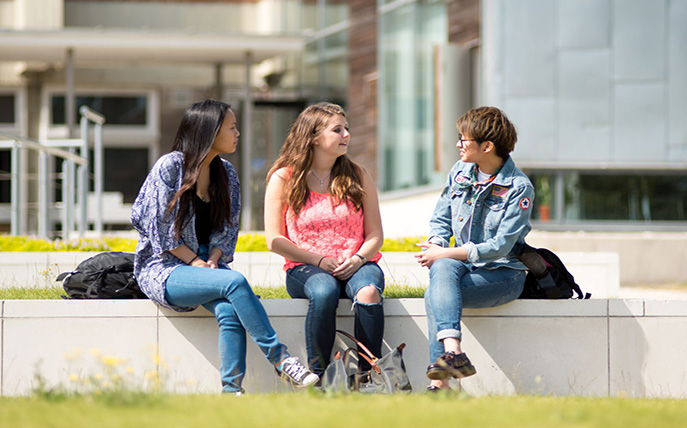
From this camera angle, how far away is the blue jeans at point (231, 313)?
491cm

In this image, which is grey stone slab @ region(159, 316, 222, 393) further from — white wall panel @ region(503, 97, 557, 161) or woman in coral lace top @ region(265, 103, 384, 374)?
white wall panel @ region(503, 97, 557, 161)

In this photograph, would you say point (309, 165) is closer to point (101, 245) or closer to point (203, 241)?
point (203, 241)

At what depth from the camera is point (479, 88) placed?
43.0ft

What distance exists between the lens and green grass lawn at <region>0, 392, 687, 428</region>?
336 centimetres

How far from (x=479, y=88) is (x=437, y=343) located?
8619mm

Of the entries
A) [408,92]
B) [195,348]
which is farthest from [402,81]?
[195,348]

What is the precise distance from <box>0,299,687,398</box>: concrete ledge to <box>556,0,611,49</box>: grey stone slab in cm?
660

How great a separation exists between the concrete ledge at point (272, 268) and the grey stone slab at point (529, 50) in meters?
3.93

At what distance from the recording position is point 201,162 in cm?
529

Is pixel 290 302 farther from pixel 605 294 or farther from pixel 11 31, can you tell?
pixel 11 31

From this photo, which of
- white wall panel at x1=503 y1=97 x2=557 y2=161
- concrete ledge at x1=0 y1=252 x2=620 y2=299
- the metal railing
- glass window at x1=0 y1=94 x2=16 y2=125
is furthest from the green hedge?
glass window at x1=0 y1=94 x2=16 y2=125

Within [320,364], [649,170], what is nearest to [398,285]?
[320,364]

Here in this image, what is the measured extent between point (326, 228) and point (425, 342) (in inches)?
34.4

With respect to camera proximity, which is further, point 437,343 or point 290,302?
point 290,302
